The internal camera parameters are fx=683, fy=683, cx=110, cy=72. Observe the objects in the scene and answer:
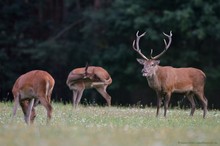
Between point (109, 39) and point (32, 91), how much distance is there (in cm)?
1813

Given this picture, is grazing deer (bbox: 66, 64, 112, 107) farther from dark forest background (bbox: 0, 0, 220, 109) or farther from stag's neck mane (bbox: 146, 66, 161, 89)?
dark forest background (bbox: 0, 0, 220, 109)

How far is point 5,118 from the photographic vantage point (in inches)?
507

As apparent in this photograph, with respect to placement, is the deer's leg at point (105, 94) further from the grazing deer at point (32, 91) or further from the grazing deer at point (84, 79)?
the grazing deer at point (32, 91)

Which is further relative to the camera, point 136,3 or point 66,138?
point 136,3

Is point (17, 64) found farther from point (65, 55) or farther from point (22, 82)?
point (22, 82)

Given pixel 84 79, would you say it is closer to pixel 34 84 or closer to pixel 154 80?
pixel 154 80

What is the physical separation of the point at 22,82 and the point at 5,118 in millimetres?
1166

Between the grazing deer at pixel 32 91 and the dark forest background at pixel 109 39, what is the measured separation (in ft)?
47.0

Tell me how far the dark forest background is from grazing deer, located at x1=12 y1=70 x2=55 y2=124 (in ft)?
47.0

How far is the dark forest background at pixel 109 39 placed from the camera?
26.7 m

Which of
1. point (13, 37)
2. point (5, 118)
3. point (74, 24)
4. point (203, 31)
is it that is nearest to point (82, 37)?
point (74, 24)


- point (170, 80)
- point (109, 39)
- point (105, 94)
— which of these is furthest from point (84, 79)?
point (109, 39)

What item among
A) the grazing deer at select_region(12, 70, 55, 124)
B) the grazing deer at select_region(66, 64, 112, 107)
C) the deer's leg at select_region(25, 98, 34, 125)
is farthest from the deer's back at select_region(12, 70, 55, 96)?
the grazing deer at select_region(66, 64, 112, 107)

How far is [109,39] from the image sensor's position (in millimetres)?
29875
